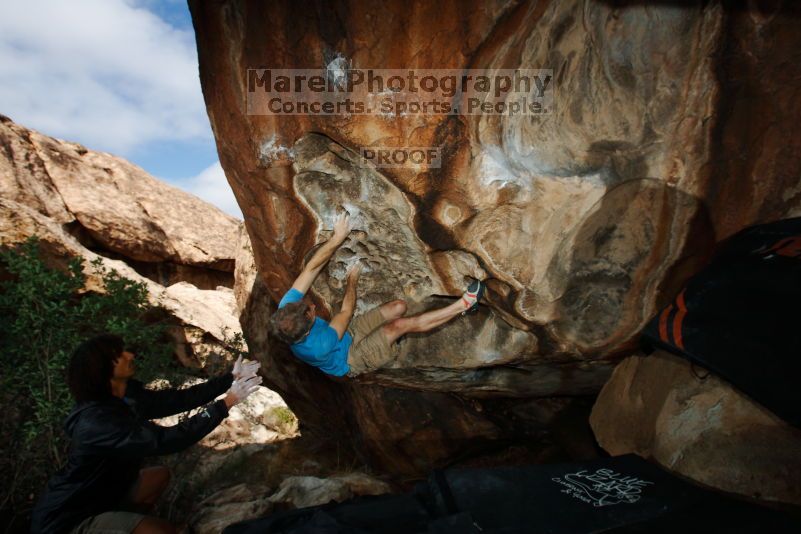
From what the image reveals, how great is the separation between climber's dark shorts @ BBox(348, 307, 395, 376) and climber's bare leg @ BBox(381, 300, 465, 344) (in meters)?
0.08

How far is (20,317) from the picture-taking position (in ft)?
15.2

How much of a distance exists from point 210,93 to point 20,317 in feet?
11.1

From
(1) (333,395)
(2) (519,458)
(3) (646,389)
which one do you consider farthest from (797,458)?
(1) (333,395)

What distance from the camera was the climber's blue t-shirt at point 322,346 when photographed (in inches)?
153

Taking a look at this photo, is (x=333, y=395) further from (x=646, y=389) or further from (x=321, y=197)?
(x=646, y=389)

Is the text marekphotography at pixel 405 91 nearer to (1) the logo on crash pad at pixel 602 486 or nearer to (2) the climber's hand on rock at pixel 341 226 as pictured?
(2) the climber's hand on rock at pixel 341 226

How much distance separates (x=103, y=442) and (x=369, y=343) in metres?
2.24

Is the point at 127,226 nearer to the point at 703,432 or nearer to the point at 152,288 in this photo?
the point at 152,288

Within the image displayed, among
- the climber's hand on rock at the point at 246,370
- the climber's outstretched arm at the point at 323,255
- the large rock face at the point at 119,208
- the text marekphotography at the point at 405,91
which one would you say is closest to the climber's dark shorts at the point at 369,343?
the climber's outstretched arm at the point at 323,255

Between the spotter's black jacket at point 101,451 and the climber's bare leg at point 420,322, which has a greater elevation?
the climber's bare leg at point 420,322

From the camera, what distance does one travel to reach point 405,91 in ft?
10.00

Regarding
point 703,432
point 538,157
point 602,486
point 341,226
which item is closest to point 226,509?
point 341,226

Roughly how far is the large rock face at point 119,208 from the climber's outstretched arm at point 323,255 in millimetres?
10698

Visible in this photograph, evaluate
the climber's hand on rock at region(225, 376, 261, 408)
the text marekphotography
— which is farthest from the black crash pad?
the text marekphotography
